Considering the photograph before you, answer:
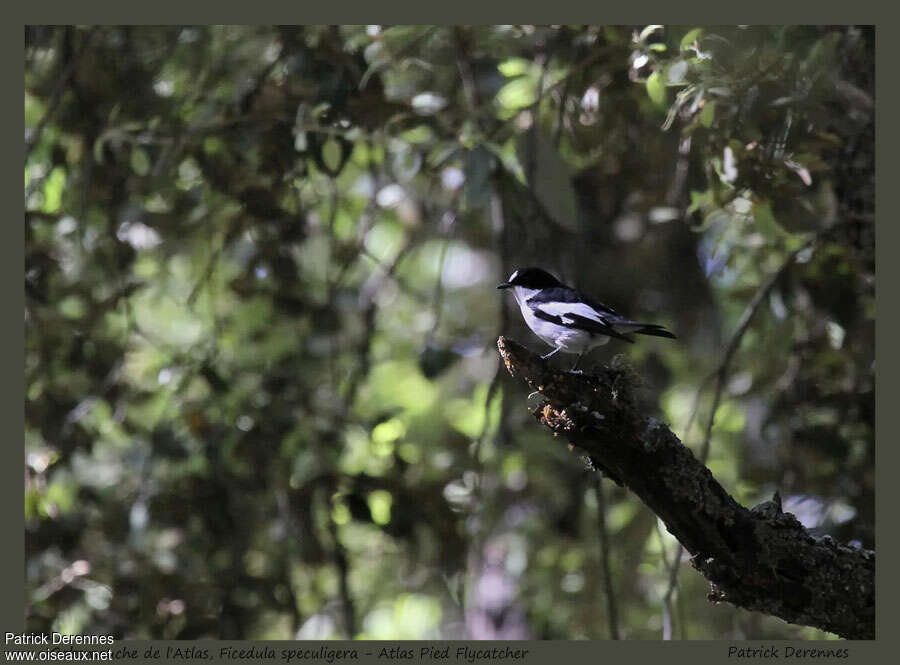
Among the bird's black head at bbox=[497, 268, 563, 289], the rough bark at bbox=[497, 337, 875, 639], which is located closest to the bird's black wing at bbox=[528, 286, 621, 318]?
the bird's black head at bbox=[497, 268, 563, 289]

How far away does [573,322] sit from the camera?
3258 millimetres

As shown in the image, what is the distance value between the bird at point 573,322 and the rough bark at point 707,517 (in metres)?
0.34

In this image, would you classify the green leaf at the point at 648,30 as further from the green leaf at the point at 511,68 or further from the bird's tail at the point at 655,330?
the bird's tail at the point at 655,330

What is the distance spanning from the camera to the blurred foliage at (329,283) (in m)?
4.66

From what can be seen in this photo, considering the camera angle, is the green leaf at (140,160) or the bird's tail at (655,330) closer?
the bird's tail at (655,330)

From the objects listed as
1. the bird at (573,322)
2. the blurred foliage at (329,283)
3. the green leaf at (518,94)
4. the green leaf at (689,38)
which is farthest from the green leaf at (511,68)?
the bird at (573,322)

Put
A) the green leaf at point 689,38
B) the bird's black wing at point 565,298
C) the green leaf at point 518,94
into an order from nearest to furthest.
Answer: the bird's black wing at point 565,298 → the green leaf at point 689,38 → the green leaf at point 518,94

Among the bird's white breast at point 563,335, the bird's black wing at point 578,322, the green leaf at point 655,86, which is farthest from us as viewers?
the green leaf at point 655,86

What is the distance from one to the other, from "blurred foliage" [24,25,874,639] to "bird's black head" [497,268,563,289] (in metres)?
0.61

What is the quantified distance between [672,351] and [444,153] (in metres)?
4.24

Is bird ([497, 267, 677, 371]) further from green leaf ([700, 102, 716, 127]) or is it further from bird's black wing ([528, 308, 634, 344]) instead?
green leaf ([700, 102, 716, 127])

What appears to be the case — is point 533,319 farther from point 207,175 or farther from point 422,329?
point 422,329

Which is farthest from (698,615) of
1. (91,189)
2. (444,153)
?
(91,189)

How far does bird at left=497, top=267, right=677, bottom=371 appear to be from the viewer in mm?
3159
